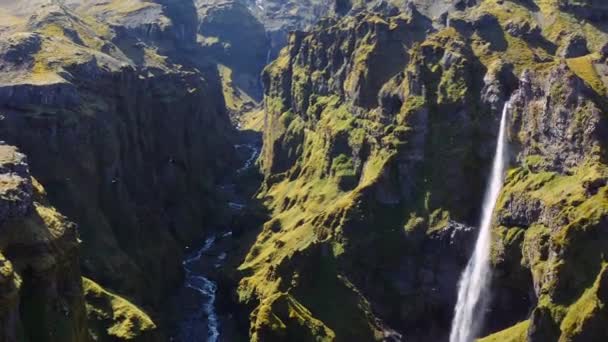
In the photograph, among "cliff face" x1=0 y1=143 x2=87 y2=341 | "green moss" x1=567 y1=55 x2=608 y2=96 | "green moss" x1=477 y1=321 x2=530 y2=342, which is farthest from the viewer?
"green moss" x1=567 y1=55 x2=608 y2=96

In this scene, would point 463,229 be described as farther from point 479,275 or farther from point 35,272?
point 35,272

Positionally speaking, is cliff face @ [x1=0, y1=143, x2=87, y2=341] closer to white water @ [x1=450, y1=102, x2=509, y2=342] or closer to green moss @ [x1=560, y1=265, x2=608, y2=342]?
white water @ [x1=450, y1=102, x2=509, y2=342]

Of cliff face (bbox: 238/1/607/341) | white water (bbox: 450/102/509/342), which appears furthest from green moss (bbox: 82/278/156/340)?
white water (bbox: 450/102/509/342)

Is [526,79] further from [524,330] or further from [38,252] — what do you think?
[38,252]

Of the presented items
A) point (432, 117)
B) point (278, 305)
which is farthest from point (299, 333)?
point (432, 117)

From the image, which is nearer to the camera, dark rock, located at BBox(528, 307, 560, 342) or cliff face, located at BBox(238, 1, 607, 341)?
dark rock, located at BBox(528, 307, 560, 342)

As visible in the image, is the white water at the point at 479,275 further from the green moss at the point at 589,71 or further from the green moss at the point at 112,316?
the green moss at the point at 112,316

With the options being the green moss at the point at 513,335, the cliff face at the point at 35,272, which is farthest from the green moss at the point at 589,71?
the cliff face at the point at 35,272

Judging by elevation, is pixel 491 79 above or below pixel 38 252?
above

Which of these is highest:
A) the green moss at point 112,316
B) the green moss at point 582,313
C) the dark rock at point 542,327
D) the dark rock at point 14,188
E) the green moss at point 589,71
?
the green moss at point 589,71
